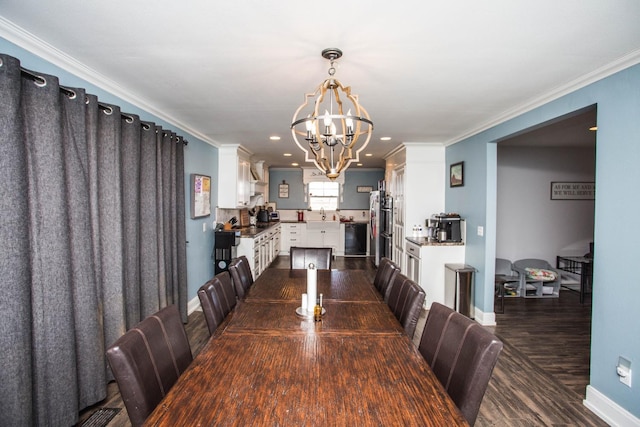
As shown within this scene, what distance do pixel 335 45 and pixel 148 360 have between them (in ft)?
5.76

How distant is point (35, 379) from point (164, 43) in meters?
1.93

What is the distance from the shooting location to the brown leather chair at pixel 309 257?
3.69 meters

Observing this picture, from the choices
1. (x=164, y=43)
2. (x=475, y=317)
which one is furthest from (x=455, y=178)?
(x=164, y=43)

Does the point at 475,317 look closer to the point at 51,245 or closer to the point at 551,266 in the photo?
the point at 551,266

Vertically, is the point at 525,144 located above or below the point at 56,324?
above

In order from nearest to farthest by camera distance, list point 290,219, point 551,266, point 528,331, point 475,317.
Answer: point 528,331 → point 475,317 → point 551,266 → point 290,219

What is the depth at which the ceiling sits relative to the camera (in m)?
1.54

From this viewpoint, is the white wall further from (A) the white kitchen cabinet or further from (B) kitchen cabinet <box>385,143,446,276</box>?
(A) the white kitchen cabinet

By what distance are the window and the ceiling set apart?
594cm

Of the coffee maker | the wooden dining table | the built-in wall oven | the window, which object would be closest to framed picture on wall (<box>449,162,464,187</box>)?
the coffee maker

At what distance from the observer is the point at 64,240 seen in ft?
6.38

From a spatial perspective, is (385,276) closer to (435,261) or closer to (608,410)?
(608,410)

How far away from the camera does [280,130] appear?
166 inches

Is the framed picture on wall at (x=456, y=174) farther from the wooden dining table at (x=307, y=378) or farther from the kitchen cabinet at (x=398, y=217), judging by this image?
the wooden dining table at (x=307, y=378)
